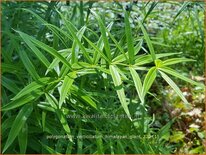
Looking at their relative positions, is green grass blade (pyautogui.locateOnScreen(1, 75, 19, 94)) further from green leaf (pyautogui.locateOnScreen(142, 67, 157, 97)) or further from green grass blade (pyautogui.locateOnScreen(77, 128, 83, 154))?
green leaf (pyautogui.locateOnScreen(142, 67, 157, 97))

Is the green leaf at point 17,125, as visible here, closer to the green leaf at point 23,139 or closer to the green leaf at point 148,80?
the green leaf at point 23,139

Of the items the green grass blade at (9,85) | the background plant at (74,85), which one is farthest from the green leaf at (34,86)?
the green grass blade at (9,85)

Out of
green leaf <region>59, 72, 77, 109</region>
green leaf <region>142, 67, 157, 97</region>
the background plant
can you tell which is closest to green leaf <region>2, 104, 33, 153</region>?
the background plant

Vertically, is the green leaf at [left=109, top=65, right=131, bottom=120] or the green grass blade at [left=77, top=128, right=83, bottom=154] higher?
the green leaf at [left=109, top=65, right=131, bottom=120]

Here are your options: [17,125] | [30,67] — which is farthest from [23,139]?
[30,67]

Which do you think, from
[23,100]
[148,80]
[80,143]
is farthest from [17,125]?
[148,80]

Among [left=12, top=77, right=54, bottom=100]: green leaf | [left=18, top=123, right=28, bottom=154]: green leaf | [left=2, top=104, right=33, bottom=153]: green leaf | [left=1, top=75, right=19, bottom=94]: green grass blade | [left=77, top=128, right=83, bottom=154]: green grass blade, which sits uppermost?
[left=12, top=77, right=54, bottom=100]: green leaf

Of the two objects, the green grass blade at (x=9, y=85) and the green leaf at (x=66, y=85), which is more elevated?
the green leaf at (x=66, y=85)

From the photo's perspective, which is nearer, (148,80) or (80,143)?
(148,80)

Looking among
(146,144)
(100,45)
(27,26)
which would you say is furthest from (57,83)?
(27,26)

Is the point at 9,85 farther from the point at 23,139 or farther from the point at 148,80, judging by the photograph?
the point at 148,80

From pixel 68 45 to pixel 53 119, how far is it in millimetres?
189

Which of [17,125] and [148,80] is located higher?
[148,80]

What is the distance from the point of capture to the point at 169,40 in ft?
7.06
